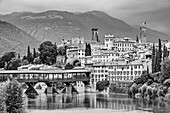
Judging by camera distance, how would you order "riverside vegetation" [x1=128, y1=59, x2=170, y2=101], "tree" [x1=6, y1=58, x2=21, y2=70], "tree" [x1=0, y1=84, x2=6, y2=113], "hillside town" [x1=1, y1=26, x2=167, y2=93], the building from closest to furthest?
"tree" [x1=0, y1=84, x2=6, y2=113] → "riverside vegetation" [x1=128, y1=59, x2=170, y2=101] → "hillside town" [x1=1, y1=26, x2=167, y2=93] → "tree" [x1=6, y1=58, x2=21, y2=70] → the building

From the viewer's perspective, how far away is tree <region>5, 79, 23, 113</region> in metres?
48.1

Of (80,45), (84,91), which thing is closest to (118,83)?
(84,91)

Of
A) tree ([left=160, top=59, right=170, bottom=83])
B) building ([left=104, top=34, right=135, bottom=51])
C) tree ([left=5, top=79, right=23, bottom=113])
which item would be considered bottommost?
tree ([left=5, top=79, right=23, bottom=113])

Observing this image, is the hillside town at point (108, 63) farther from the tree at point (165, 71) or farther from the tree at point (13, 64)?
the tree at point (165, 71)

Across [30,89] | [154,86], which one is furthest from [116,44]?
[154,86]

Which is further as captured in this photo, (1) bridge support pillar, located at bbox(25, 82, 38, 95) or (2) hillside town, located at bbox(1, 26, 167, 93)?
(2) hillside town, located at bbox(1, 26, 167, 93)

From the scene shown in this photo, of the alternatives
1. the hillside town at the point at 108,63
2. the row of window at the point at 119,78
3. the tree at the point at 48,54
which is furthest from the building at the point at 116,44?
the row of window at the point at 119,78

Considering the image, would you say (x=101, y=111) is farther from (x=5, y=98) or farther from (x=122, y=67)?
(x=122, y=67)

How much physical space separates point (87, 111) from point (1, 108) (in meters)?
26.0

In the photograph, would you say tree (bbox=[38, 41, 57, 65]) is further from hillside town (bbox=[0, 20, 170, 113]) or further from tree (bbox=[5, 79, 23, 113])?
tree (bbox=[5, 79, 23, 113])

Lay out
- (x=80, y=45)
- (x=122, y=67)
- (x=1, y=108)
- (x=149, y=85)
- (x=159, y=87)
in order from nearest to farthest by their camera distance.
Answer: (x=1, y=108) → (x=159, y=87) → (x=149, y=85) → (x=122, y=67) → (x=80, y=45)

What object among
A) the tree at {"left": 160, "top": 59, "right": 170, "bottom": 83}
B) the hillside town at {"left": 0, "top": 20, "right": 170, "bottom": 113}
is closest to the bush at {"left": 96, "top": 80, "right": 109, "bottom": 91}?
the hillside town at {"left": 0, "top": 20, "right": 170, "bottom": 113}

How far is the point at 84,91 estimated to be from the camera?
129 m

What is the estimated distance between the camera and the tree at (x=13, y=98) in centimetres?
4809
